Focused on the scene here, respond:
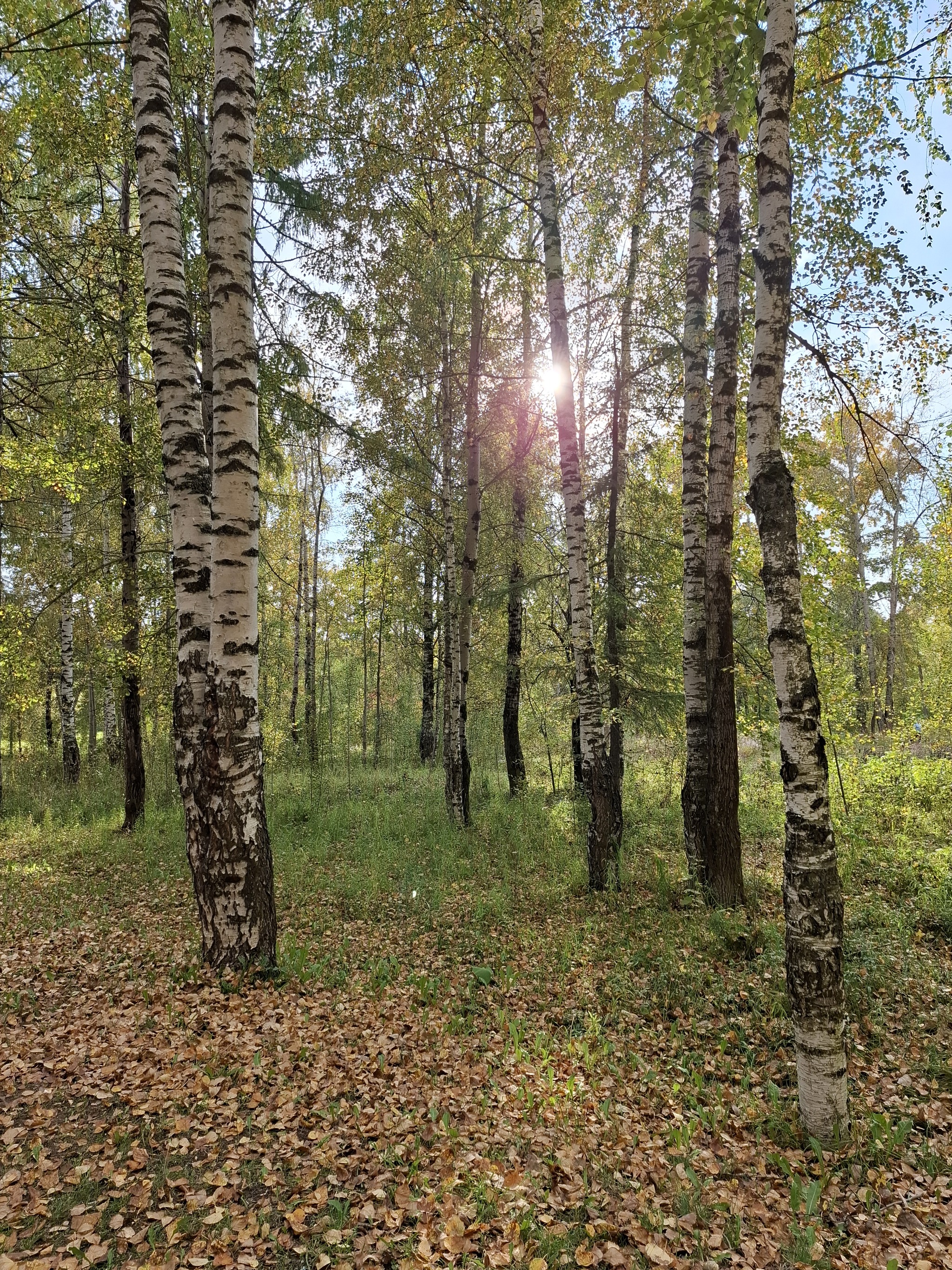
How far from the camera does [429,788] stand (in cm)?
1545

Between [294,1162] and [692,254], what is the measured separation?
9.83m

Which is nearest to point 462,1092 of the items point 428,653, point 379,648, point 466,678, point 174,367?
point 174,367

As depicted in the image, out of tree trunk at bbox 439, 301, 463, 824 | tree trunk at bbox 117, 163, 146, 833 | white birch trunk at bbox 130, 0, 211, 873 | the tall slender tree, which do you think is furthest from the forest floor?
the tall slender tree

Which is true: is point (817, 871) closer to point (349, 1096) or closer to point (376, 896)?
point (349, 1096)

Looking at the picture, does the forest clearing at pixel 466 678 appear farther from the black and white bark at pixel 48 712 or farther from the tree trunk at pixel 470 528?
the black and white bark at pixel 48 712

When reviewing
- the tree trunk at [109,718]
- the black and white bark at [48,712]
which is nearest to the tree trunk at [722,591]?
the tree trunk at [109,718]

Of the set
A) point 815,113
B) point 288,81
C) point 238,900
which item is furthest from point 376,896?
point 288,81

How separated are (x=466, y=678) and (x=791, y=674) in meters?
8.01

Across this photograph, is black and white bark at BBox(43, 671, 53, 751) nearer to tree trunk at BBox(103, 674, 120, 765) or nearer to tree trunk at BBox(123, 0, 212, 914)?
tree trunk at BBox(103, 674, 120, 765)

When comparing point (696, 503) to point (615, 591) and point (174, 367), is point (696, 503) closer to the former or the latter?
point (615, 591)

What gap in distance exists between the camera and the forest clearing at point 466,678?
341 cm

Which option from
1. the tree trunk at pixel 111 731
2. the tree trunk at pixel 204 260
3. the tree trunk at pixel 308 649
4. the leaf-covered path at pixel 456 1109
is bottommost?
the leaf-covered path at pixel 456 1109

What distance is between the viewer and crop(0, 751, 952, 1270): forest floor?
296 centimetres

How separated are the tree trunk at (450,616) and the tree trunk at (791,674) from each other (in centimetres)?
785
